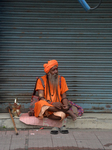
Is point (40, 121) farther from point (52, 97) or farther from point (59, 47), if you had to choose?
point (59, 47)

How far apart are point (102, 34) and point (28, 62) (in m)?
1.90

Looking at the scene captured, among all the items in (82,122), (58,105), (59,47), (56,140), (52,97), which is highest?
(59,47)

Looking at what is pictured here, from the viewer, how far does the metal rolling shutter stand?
238 inches

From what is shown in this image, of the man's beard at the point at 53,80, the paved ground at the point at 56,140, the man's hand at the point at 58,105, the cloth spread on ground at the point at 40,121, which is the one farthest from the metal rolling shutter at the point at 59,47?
the paved ground at the point at 56,140

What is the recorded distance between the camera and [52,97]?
18.8 feet

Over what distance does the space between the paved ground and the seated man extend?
38 centimetres

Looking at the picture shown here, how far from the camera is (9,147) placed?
15.3 feet

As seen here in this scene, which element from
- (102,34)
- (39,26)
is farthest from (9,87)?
(102,34)

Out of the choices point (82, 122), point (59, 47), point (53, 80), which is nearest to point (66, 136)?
point (82, 122)

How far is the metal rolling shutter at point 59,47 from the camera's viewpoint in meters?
6.05

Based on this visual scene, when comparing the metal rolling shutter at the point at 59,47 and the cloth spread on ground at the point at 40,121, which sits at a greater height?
the metal rolling shutter at the point at 59,47

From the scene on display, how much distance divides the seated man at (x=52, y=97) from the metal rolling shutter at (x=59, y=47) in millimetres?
510

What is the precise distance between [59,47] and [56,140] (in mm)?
2247

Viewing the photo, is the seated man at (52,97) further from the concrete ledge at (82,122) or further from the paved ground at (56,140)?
the paved ground at (56,140)
